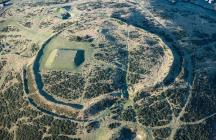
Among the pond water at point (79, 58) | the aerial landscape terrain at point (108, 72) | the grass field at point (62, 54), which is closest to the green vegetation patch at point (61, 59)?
the grass field at point (62, 54)

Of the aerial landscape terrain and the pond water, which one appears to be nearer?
the aerial landscape terrain

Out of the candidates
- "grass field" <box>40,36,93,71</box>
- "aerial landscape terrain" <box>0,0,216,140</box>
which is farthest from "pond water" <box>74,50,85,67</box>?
"grass field" <box>40,36,93,71</box>

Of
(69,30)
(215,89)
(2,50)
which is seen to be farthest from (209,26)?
(2,50)

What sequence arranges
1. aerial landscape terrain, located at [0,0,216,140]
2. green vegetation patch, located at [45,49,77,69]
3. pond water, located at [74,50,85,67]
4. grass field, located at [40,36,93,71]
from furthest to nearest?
pond water, located at [74,50,85,67], grass field, located at [40,36,93,71], green vegetation patch, located at [45,49,77,69], aerial landscape terrain, located at [0,0,216,140]

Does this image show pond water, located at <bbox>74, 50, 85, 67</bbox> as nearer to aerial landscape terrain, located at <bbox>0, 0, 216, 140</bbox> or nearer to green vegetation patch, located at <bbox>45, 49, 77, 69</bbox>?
aerial landscape terrain, located at <bbox>0, 0, 216, 140</bbox>

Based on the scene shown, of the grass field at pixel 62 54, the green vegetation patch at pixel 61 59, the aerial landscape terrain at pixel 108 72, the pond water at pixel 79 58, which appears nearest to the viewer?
the aerial landscape terrain at pixel 108 72

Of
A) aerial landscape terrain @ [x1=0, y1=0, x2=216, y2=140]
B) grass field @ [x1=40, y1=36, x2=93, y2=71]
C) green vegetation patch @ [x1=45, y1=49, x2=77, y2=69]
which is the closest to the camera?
aerial landscape terrain @ [x1=0, y1=0, x2=216, y2=140]

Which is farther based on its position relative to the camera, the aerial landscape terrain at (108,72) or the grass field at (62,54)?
the grass field at (62,54)

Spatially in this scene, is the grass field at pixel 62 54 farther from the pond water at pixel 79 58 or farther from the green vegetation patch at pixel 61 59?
the pond water at pixel 79 58

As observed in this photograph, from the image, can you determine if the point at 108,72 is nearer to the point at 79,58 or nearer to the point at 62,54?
the point at 79,58

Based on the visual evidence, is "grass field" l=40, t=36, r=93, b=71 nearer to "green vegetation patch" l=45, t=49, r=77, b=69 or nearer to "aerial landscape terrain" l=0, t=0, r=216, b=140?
"green vegetation patch" l=45, t=49, r=77, b=69
